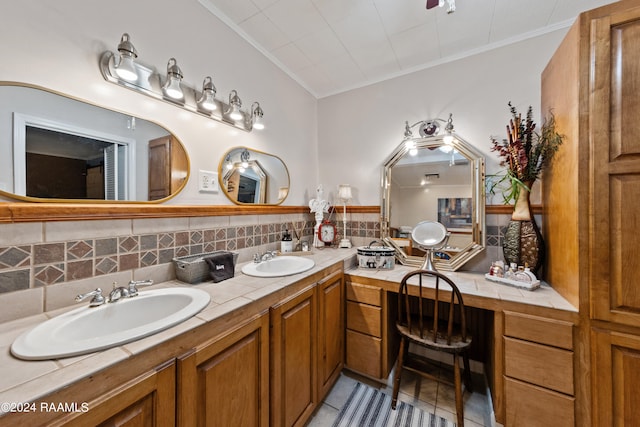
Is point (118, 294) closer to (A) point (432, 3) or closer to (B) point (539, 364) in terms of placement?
(B) point (539, 364)

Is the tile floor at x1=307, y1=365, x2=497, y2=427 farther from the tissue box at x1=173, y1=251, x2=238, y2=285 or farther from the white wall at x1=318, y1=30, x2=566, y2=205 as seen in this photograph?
the white wall at x1=318, y1=30, x2=566, y2=205

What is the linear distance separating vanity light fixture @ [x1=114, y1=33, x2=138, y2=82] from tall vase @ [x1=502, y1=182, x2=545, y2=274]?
2361 mm

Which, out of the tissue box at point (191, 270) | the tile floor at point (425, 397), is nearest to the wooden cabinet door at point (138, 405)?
the tissue box at point (191, 270)

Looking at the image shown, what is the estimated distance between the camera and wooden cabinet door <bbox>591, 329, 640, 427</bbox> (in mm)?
1051

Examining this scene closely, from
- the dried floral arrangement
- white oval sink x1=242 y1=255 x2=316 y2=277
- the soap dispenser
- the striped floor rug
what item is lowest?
the striped floor rug

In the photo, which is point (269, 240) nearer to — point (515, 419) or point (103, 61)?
point (103, 61)

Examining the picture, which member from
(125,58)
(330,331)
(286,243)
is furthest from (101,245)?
(330,331)

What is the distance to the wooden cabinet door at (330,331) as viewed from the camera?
1497mm

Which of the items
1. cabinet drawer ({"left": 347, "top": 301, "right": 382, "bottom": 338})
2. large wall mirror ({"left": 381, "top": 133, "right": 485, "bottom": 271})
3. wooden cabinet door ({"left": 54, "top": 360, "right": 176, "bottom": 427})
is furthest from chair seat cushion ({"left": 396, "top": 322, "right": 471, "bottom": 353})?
wooden cabinet door ({"left": 54, "top": 360, "right": 176, "bottom": 427})

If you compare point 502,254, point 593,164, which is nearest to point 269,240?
point 502,254

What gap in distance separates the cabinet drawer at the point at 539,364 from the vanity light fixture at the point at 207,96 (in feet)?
7.21

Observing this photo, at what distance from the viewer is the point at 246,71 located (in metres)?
1.82

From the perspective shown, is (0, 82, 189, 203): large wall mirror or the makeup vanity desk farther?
the makeup vanity desk

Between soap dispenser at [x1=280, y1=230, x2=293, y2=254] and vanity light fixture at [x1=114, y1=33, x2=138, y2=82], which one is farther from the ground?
vanity light fixture at [x1=114, y1=33, x2=138, y2=82]
